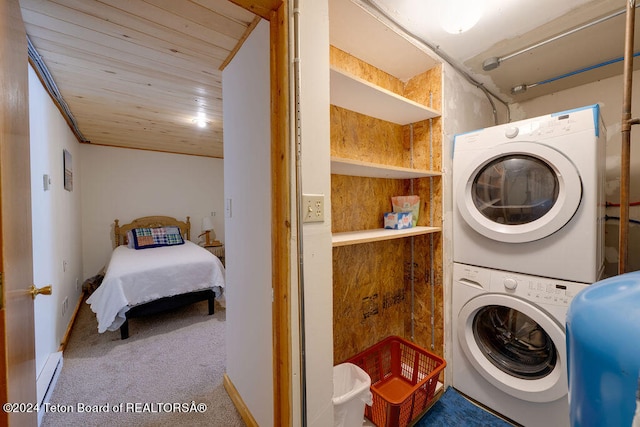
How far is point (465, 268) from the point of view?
163 centimetres

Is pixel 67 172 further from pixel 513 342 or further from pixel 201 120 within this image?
pixel 513 342

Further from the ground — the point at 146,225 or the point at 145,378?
the point at 146,225

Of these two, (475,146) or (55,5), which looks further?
(475,146)

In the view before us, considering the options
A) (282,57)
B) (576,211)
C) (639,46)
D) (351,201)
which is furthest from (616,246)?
(282,57)

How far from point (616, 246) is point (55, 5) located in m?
3.84

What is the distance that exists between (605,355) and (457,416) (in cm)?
152

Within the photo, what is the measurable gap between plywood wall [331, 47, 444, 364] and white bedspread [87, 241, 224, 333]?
1.90m

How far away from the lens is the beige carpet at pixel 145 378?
1.54 metres

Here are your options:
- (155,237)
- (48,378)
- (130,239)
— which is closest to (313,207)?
(48,378)

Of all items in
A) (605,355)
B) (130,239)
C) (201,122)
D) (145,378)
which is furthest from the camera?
(130,239)

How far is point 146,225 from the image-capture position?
4152 mm

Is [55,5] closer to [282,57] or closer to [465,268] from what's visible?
[282,57]

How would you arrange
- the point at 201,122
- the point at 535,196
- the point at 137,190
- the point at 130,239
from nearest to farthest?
the point at 535,196 < the point at 201,122 < the point at 130,239 < the point at 137,190

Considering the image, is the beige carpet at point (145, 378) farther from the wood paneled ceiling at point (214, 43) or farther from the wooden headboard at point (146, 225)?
the wood paneled ceiling at point (214, 43)
